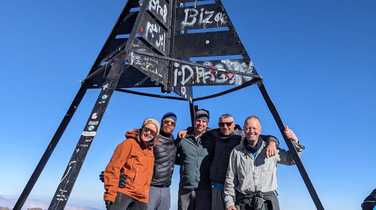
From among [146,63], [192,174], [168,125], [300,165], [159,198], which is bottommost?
[159,198]

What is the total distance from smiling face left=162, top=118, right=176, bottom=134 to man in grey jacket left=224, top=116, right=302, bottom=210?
1503mm

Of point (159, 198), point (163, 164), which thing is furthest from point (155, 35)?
point (159, 198)

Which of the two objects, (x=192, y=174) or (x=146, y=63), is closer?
(x=146, y=63)

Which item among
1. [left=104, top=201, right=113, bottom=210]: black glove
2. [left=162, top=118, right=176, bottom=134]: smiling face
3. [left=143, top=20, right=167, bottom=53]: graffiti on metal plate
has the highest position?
[left=143, top=20, right=167, bottom=53]: graffiti on metal plate

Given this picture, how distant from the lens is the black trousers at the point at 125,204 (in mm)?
5695

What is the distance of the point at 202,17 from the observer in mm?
7586

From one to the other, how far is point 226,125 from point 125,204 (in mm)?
2181

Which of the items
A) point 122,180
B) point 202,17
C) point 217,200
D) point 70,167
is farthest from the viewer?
point 202,17

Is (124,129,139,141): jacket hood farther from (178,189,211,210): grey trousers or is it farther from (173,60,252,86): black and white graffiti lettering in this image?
(173,60,252,86): black and white graffiti lettering

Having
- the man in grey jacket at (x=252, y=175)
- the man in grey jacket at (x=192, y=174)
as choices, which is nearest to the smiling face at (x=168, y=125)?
the man in grey jacket at (x=192, y=174)

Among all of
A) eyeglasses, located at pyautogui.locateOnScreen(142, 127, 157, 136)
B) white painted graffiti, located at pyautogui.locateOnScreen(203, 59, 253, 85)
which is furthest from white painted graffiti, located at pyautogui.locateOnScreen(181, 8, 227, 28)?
eyeglasses, located at pyautogui.locateOnScreen(142, 127, 157, 136)

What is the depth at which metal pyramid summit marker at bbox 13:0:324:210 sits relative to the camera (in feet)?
21.2

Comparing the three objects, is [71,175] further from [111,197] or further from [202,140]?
[202,140]

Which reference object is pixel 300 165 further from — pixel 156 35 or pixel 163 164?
pixel 156 35
